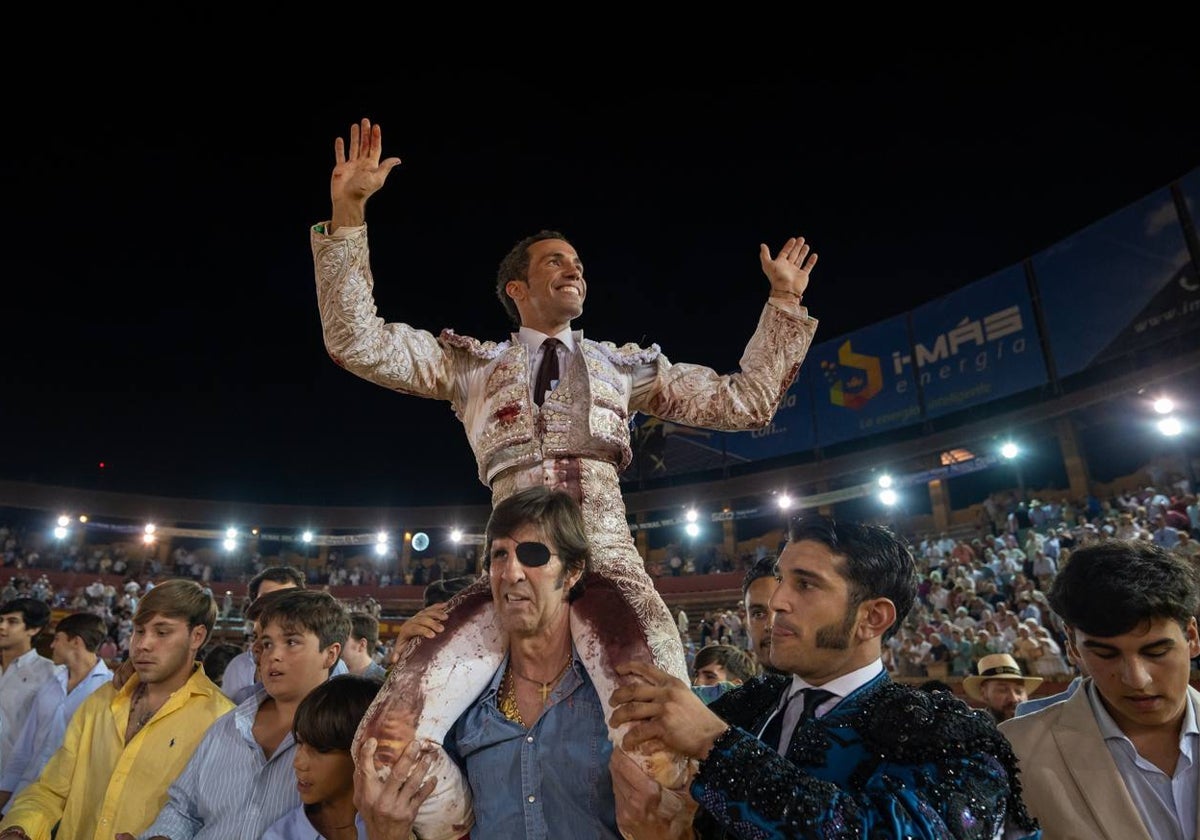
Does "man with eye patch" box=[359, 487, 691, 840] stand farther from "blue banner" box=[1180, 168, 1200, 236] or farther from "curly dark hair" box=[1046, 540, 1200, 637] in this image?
"blue banner" box=[1180, 168, 1200, 236]

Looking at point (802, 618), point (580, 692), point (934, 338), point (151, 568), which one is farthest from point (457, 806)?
point (151, 568)

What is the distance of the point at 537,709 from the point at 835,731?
80cm

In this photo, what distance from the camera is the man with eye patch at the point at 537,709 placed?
6.60ft

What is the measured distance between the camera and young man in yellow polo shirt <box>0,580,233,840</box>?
3.09 meters

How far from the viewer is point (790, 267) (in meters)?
2.89

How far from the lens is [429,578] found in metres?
30.5

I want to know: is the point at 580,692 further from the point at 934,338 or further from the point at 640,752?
the point at 934,338

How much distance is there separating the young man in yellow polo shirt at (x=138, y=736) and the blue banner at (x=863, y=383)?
A: 20.9 m

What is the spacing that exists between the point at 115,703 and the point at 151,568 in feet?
97.4

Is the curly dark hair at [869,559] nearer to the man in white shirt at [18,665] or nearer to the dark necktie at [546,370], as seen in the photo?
the dark necktie at [546,370]

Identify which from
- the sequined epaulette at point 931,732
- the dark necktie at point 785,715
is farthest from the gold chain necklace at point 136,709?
the sequined epaulette at point 931,732

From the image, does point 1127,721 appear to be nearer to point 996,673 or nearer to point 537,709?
point 537,709

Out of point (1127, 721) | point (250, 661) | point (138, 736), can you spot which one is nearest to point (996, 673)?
point (1127, 721)

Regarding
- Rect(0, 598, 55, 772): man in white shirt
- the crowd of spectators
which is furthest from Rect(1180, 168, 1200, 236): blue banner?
Rect(0, 598, 55, 772): man in white shirt
